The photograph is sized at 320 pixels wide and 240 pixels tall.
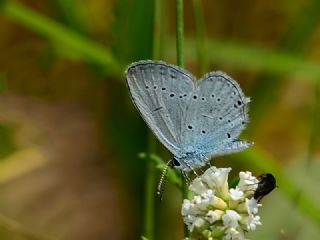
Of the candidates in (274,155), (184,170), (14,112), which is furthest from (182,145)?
(274,155)

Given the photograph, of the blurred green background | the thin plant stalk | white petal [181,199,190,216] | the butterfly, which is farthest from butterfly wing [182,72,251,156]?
the blurred green background

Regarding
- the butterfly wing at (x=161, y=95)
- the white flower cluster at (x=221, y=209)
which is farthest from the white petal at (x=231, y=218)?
the butterfly wing at (x=161, y=95)

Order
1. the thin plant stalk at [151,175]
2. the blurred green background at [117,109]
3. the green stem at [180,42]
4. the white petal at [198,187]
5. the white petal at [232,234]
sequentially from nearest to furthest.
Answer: the white petal at [232,234]
the white petal at [198,187]
the green stem at [180,42]
the thin plant stalk at [151,175]
the blurred green background at [117,109]

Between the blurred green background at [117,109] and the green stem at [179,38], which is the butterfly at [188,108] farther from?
the blurred green background at [117,109]

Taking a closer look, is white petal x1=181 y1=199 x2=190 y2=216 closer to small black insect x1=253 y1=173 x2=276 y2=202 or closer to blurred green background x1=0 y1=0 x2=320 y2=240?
small black insect x1=253 y1=173 x2=276 y2=202

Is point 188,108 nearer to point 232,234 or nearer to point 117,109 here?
point 232,234

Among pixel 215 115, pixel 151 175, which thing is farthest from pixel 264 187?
pixel 151 175
